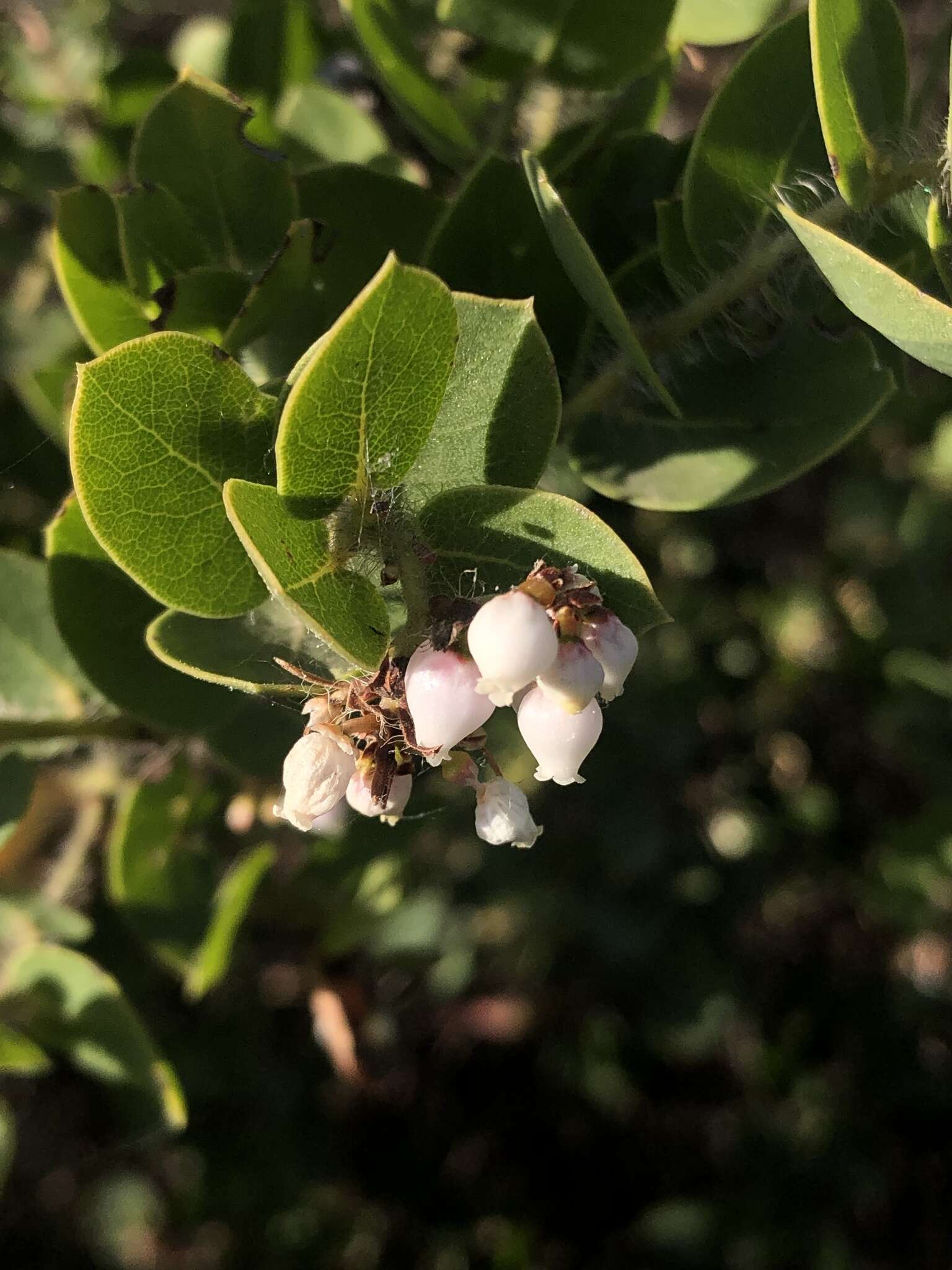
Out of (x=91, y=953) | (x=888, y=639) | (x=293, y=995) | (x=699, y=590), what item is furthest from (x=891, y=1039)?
(x=91, y=953)

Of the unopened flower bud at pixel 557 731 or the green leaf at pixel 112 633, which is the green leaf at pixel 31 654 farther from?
the unopened flower bud at pixel 557 731

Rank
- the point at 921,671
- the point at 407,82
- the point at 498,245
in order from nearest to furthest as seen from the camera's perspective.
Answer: the point at 498,245 → the point at 407,82 → the point at 921,671

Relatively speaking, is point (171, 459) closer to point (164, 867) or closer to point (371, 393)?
point (371, 393)

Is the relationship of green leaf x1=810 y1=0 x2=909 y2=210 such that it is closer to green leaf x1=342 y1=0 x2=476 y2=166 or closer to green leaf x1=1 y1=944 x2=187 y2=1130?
green leaf x1=342 y1=0 x2=476 y2=166

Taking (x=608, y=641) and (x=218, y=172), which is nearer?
(x=608, y=641)

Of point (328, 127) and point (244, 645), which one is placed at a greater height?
point (328, 127)

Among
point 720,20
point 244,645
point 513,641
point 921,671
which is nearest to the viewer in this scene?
point 513,641

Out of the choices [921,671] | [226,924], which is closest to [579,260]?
[226,924]

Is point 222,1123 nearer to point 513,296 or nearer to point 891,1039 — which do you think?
point 891,1039
